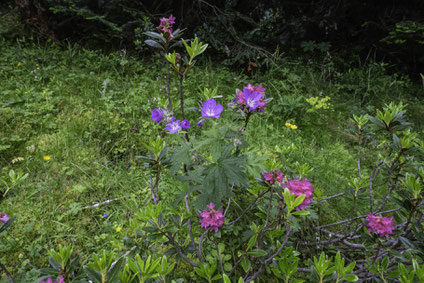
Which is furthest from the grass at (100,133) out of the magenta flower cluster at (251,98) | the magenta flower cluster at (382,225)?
the magenta flower cluster at (382,225)

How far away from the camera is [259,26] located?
393cm

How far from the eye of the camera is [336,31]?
14.4 ft

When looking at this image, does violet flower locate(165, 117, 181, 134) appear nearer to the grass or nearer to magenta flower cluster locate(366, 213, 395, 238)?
the grass

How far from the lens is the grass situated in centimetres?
172

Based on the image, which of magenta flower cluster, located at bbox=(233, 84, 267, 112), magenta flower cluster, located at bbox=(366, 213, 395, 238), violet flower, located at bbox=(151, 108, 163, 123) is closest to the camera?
magenta flower cluster, located at bbox=(233, 84, 267, 112)

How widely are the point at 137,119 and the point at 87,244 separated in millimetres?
1459

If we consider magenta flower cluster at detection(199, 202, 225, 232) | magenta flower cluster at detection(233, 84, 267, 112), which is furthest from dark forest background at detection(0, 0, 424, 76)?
magenta flower cluster at detection(199, 202, 225, 232)

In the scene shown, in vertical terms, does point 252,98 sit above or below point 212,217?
above

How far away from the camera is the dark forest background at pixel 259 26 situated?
387 cm

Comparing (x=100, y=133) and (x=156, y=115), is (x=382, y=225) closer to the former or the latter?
(x=156, y=115)

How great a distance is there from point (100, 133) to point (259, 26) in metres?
2.93

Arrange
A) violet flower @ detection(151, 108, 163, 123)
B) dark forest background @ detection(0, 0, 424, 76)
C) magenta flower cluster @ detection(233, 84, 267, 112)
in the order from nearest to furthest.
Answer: magenta flower cluster @ detection(233, 84, 267, 112) → violet flower @ detection(151, 108, 163, 123) → dark forest background @ detection(0, 0, 424, 76)

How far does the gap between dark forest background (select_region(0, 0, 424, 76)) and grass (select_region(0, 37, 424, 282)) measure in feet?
1.14

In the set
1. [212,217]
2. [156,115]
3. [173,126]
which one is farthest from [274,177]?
[156,115]
